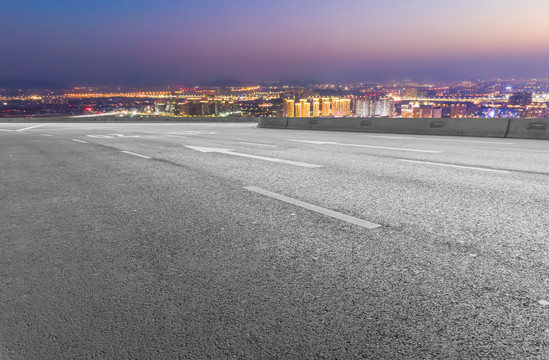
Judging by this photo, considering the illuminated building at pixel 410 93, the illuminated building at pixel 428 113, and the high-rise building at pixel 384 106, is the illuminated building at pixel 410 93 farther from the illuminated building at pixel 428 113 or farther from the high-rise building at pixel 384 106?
the illuminated building at pixel 428 113

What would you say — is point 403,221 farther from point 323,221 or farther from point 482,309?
point 482,309

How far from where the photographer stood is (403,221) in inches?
170

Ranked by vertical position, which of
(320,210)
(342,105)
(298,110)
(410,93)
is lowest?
(298,110)

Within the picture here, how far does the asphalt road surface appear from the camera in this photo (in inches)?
87.6

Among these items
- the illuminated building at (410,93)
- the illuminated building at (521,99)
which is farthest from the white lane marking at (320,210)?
the illuminated building at (410,93)

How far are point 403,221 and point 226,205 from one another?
200 cm

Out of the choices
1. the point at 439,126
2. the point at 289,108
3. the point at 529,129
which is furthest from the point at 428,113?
the point at 289,108

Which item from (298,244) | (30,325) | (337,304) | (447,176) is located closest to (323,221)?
(298,244)

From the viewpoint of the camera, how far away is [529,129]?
15.3m

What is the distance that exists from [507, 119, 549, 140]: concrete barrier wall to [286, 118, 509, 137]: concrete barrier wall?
0.85 ft

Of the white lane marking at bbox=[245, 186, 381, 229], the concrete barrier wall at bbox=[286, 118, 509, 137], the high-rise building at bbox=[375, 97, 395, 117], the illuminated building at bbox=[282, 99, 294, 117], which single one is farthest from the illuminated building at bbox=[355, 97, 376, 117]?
the white lane marking at bbox=[245, 186, 381, 229]

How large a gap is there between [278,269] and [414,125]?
17247 millimetres

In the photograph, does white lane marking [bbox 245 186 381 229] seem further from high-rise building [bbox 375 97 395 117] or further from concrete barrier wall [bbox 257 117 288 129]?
high-rise building [bbox 375 97 395 117]

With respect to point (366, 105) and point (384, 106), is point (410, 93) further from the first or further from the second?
point (366, 105)
